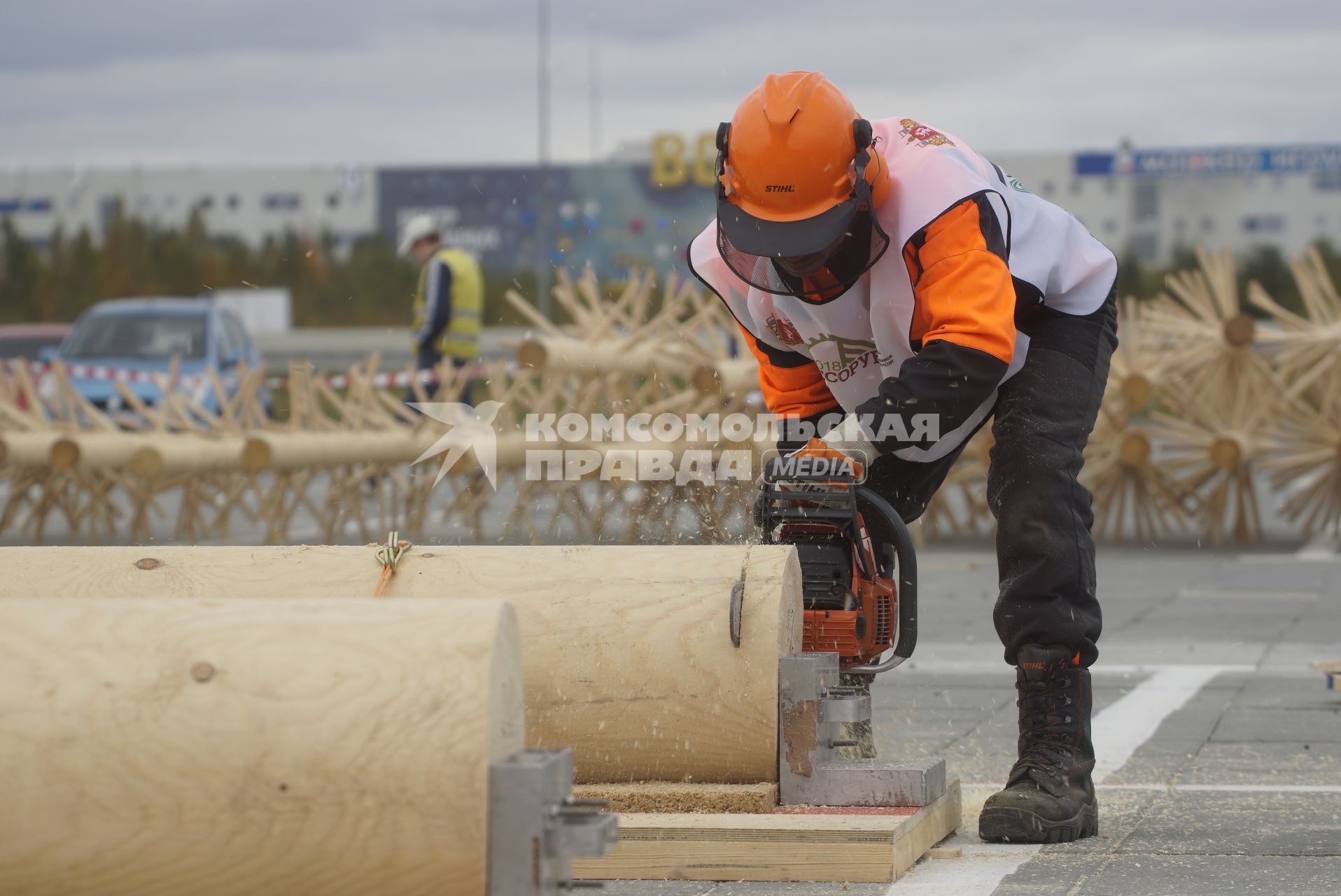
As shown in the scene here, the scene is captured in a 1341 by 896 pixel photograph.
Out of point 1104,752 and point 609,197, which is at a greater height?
point 609,197

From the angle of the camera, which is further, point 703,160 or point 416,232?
point 703,160

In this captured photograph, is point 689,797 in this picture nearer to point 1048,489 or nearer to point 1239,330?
point 1048,489

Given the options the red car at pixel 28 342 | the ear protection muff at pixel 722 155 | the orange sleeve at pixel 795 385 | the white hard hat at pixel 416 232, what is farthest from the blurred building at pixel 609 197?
the ear protection muff at pixel 722 155

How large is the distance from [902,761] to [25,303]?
47.5 meters

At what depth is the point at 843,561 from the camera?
3.80m

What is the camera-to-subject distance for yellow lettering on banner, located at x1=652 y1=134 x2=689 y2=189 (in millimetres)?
71312

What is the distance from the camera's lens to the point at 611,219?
7412cm

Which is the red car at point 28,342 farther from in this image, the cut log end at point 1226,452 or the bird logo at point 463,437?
the cut log end at point 1226,452

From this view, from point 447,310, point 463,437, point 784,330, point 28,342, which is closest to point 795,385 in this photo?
point 784,330

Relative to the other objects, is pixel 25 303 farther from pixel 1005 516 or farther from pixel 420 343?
pixel 1005 516

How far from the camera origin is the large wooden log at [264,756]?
250cm

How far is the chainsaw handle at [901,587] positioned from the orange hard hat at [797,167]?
57cm

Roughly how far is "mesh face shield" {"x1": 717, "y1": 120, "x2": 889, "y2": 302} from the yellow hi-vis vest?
26.9 feet

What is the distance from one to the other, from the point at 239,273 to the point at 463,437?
1844 inches
